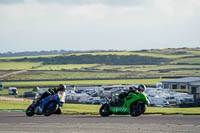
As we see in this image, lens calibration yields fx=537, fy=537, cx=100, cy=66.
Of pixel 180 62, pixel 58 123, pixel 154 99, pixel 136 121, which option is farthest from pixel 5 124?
pixel 180 62

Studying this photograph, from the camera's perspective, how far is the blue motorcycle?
26.0 m

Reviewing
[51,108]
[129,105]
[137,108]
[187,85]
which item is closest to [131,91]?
[129,105]

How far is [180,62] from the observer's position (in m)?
177

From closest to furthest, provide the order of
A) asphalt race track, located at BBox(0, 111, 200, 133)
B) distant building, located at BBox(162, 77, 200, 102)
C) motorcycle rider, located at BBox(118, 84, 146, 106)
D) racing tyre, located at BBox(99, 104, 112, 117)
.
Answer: asphalt race track, located at BBox(0, 111, 200, 133), motorcycle rider, located at BBox(118, 84, 146, 106), racing tyre, located at BBox(99, 104, 112, 117), distant building, located at BBox(162, 77, 200, 102)

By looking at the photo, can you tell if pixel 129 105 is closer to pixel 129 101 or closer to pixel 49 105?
pixel 129 101

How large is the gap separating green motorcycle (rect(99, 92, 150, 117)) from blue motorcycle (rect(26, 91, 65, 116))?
7.07 feet

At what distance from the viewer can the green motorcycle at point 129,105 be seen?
2497 centimetres

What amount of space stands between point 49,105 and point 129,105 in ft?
12.9

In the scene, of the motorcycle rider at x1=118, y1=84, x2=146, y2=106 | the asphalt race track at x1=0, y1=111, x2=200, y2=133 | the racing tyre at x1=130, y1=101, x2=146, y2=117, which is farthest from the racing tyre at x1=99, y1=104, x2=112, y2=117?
the asphalt race track at x1=0, y1=111, x2=200, y2=133

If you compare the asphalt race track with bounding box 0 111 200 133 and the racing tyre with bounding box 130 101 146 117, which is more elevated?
the racing tyre with bounding box 130 101 146 117

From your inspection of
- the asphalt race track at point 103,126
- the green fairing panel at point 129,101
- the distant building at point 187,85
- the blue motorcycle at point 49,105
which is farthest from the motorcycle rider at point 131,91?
the distant building at point 187,85

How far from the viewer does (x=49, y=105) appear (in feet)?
85.7

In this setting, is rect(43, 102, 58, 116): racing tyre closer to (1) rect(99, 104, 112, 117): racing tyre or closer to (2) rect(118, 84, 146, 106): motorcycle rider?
(1) rect(99, 104, 112, 117): racing tyre

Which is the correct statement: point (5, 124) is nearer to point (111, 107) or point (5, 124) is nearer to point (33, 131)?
point (33, 131)
